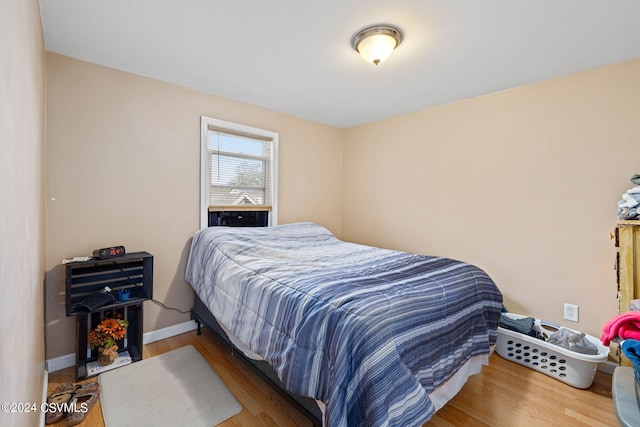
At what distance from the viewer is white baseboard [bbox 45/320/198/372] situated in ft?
6.76

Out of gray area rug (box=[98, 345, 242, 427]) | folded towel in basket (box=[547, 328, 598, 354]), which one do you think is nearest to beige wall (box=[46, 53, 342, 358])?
gray area rug (box=[98, 345, 242, 427])

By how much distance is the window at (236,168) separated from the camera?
2.81m

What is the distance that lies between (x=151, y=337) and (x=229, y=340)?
35.8 inches

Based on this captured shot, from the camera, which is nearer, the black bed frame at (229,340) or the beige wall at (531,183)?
the black bed frame at (229,340)

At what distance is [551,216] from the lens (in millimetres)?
2377

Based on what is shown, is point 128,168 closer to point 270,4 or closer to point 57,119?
point 57,119

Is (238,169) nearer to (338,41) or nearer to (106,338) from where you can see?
(338,41)

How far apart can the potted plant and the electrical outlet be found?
3535mm

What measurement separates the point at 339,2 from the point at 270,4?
Answer: 0.38 m

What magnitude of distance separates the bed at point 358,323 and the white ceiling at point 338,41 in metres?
1.49

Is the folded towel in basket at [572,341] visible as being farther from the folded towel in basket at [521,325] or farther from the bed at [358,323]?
the bed at [358,323]

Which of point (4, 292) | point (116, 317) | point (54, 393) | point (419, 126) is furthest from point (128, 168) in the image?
point (419, 126)

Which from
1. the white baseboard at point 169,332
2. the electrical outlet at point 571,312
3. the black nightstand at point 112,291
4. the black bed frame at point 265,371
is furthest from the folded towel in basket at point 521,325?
the black nightstand at point 112,291

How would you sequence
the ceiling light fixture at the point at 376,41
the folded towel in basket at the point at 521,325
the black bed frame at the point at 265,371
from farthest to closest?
the folded towel in basket at the point at 521,325
the ceiling light fixture at the point at 376,41
the black bed frame at the point at 265,371
